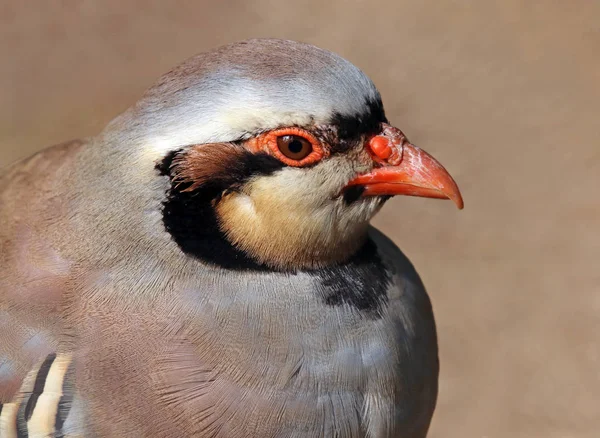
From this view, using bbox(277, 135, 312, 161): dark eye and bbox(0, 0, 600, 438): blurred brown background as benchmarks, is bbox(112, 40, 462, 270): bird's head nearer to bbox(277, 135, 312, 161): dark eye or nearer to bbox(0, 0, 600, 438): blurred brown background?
bbox(277, 135, 312, 161): dark eye

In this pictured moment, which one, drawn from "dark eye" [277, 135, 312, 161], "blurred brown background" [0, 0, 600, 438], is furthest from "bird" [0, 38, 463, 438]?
"blurred brown background" [0, 0, 600, 438]

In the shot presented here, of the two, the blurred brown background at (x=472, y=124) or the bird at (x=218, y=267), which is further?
the blurred brown background at (x=472, y=124)

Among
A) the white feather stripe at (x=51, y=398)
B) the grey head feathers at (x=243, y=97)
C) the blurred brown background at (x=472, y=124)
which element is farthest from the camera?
the blurred brown background at (x=472, y=124)

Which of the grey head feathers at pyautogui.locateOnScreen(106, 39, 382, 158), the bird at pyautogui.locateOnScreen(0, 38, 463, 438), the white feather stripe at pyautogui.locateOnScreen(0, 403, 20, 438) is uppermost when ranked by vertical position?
the grey head feathers at pyautogui.locateOnScreen(106, 39, 382, 158)

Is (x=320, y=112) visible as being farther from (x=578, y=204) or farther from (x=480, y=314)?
(x=578, y=204)

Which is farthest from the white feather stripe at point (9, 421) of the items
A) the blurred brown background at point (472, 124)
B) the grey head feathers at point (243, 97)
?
the blurred brown background at point (472, 124)

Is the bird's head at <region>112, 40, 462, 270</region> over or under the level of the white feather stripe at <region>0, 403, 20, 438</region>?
over

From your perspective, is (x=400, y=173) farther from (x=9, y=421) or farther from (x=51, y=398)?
(x=9, y=421)

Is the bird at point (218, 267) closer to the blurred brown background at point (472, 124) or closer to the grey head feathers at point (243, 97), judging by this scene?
the grey head feathers at point (243, 97)
